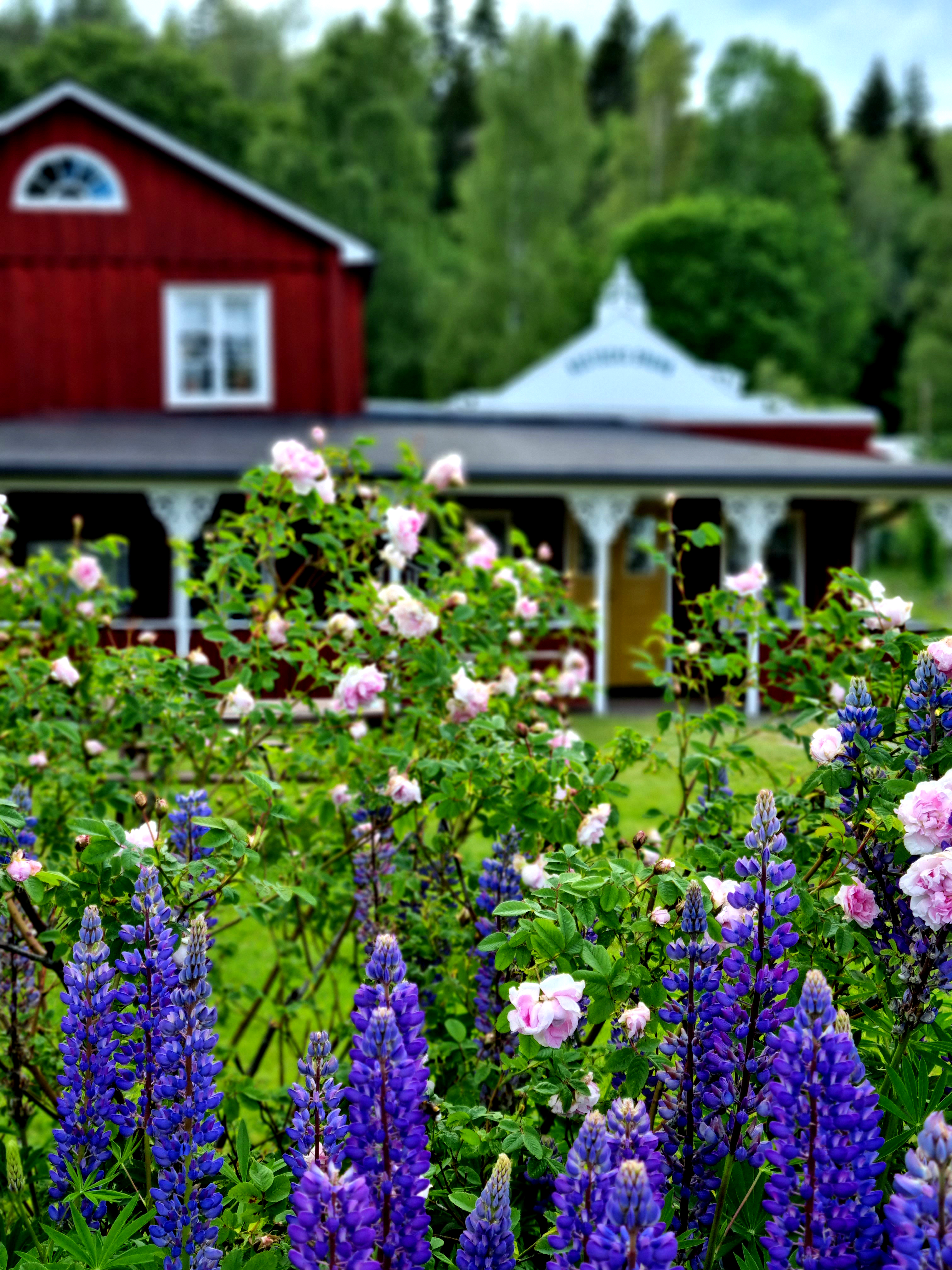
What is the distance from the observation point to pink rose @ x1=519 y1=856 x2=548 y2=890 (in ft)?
A: 7.71

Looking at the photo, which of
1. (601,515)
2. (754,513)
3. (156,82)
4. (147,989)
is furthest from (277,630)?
(156,82)

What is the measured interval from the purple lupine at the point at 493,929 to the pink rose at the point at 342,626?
0.78m

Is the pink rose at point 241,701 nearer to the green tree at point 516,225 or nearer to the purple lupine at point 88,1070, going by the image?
the purple lupine at point 88,1070

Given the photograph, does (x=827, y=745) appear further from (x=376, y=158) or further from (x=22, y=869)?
(x=376, y=158)

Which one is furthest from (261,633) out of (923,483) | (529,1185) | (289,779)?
(923,483)

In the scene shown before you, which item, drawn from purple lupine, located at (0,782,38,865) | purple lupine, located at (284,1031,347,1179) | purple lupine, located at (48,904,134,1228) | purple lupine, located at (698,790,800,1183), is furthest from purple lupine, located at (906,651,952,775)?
purple lupine, located at (0,782,38,865)

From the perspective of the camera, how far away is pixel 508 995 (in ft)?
6.09

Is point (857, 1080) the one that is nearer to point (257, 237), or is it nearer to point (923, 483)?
point (923, 483)

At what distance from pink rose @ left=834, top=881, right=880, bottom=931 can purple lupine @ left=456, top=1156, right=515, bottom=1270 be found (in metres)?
0.83

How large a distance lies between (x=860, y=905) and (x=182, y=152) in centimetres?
1518

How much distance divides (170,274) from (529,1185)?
15.1 metres

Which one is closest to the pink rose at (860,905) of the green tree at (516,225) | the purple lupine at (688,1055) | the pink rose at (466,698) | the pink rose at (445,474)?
the purple lupine at (688,1055)

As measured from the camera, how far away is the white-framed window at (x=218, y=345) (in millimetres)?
15758

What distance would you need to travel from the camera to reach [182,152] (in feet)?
49.5
